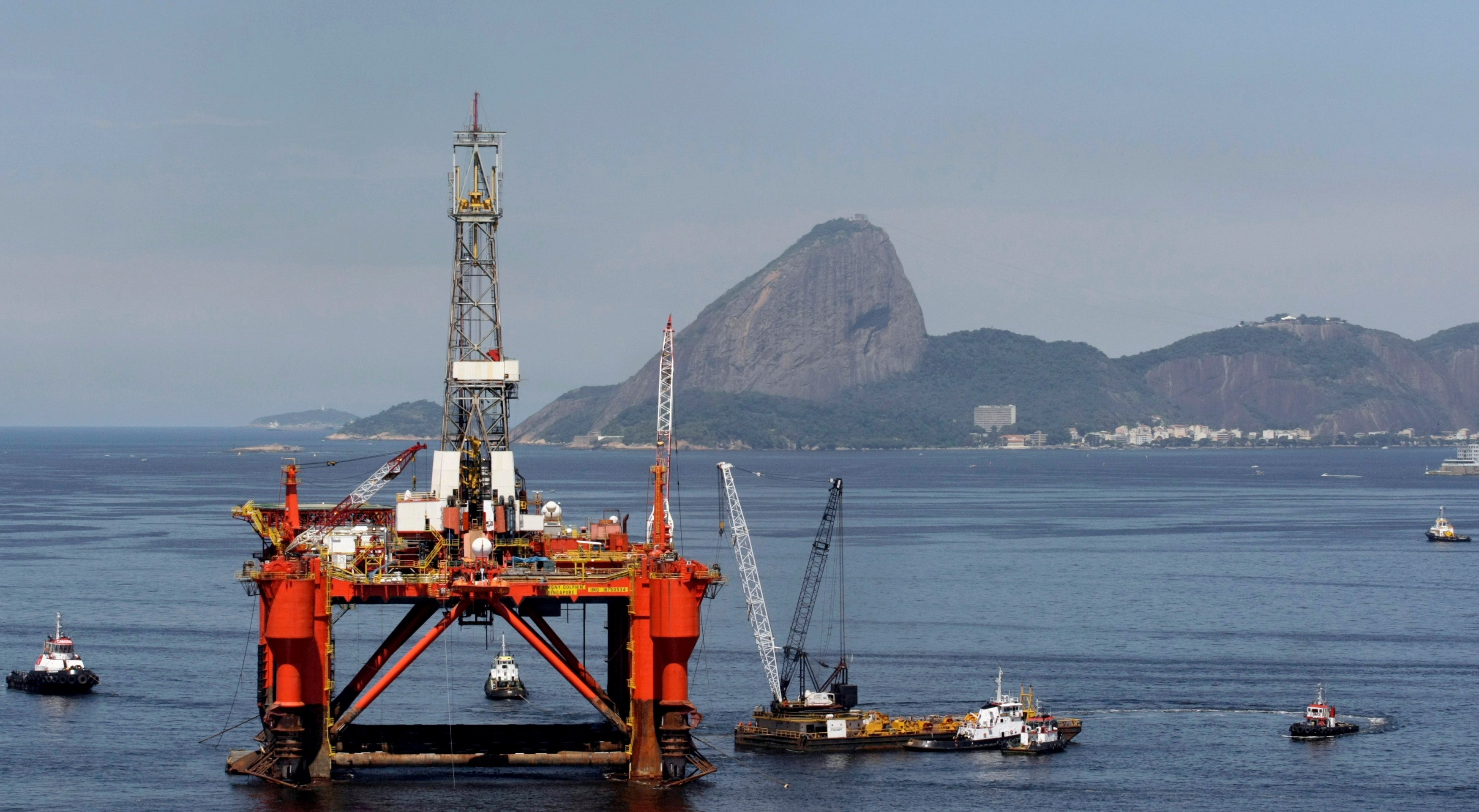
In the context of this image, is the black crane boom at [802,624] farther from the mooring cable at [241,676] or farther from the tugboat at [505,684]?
the mooring cable at [241,676]

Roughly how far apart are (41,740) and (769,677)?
29.9 meters

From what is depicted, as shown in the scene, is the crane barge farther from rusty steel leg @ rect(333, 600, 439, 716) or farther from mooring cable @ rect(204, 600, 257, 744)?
mooring cable @ rect(204, 600, 257, 744)

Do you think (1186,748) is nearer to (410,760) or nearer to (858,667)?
(858,667)

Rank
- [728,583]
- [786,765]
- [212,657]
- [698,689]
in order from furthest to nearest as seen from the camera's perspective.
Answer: [728,583] < [212,657] < [698,689] < [786,765]

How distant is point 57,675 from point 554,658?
3538 centimetres

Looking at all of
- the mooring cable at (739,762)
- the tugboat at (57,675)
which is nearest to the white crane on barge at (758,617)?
the mooring cable at (739,762)

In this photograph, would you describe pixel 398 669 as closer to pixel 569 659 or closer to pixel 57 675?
pixel 569 659

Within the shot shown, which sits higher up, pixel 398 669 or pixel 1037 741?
pixel 398 669

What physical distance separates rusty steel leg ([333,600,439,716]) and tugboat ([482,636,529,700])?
2171 centimetres

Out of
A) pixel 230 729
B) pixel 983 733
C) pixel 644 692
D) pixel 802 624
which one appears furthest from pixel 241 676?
pixel 983 733

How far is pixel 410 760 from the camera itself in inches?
2459

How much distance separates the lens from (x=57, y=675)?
84.6 m

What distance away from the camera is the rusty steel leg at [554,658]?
193 ft

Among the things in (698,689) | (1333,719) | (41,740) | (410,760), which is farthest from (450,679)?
(1333,719)
